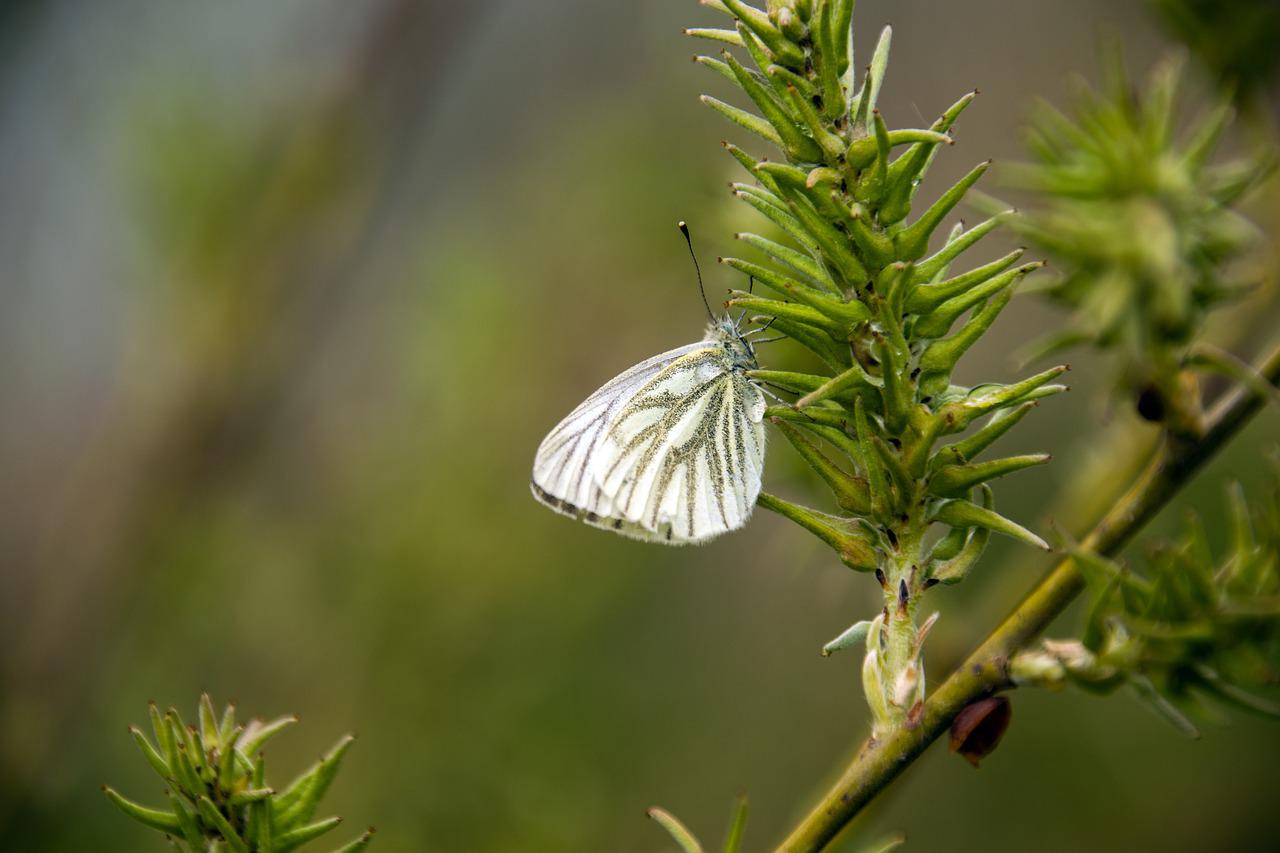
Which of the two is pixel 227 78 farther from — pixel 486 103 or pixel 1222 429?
pixel 1222 429

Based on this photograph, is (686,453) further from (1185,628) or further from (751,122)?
(1185,628)

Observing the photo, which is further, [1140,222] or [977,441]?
[977,441]

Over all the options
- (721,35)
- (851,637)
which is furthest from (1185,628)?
(721,35)

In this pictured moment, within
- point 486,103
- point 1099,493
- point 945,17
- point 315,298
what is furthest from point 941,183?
point 1099,493

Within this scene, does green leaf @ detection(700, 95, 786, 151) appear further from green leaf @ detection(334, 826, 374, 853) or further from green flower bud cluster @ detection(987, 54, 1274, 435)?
green leaf @ detection(334, 826, 374, 853)

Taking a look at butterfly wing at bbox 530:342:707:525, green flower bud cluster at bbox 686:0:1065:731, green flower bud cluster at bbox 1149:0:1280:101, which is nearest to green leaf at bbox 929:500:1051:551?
green flower bud cluster at bbox 686:0:1065:731

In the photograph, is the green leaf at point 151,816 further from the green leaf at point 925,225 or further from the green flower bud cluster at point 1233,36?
the green flower bud cluster at point 1233,36

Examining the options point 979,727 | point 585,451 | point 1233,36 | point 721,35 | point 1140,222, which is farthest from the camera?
point 585,451
